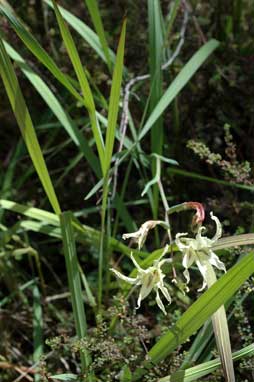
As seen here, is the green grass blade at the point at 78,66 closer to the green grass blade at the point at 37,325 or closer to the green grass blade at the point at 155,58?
the green grass blade at the point at 155,58

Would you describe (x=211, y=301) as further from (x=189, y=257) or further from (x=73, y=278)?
(x=73, y=278)

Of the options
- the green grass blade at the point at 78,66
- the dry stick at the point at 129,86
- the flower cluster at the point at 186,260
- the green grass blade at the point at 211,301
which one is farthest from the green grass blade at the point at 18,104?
the green grass blade at the point at 211,301

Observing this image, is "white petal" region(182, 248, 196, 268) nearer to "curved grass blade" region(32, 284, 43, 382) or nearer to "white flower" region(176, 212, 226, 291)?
"white flower" region(176, 212, 226, 291)

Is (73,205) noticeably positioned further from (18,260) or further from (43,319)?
(43,319)

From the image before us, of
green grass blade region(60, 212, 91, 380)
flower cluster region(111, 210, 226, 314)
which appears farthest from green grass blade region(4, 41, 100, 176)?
flower cluster region(111, 210, 226, 314)

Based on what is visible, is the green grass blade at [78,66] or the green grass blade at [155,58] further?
the green grass blade at [155,58]

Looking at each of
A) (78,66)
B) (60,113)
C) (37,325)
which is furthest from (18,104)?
(37,325)
